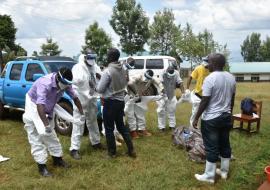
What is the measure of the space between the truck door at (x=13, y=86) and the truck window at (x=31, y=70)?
32cm

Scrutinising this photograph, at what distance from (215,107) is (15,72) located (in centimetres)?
703

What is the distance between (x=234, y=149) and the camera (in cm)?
815

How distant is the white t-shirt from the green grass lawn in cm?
100

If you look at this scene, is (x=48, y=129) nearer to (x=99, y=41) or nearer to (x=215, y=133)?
(x=215, y=133)

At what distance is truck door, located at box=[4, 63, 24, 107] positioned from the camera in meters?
10.9

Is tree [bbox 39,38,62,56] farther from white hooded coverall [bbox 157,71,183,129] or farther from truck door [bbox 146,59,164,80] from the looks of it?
white hooded coverall [bbox 157,71,183,129]

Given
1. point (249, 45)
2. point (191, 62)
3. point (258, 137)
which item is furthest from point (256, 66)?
point (258, 137)

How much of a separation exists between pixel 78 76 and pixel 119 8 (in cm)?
2692

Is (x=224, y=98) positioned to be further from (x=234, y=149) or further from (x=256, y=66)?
(x=256, y=66)

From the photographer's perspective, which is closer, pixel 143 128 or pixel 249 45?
pixel 143 128

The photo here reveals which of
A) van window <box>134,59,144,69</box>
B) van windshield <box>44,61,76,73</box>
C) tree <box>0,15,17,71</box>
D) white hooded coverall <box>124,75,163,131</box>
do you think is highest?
tree <box>0,15,17,71</box>

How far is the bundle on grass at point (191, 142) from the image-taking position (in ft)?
23.9

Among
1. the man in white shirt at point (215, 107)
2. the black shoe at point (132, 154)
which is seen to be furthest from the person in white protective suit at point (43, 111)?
the man in white shirt at point (215, 107)

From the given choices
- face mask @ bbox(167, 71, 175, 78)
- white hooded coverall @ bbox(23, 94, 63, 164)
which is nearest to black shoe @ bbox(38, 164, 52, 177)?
white hooded coverall @ bbox(23, 94, 63, 164)
